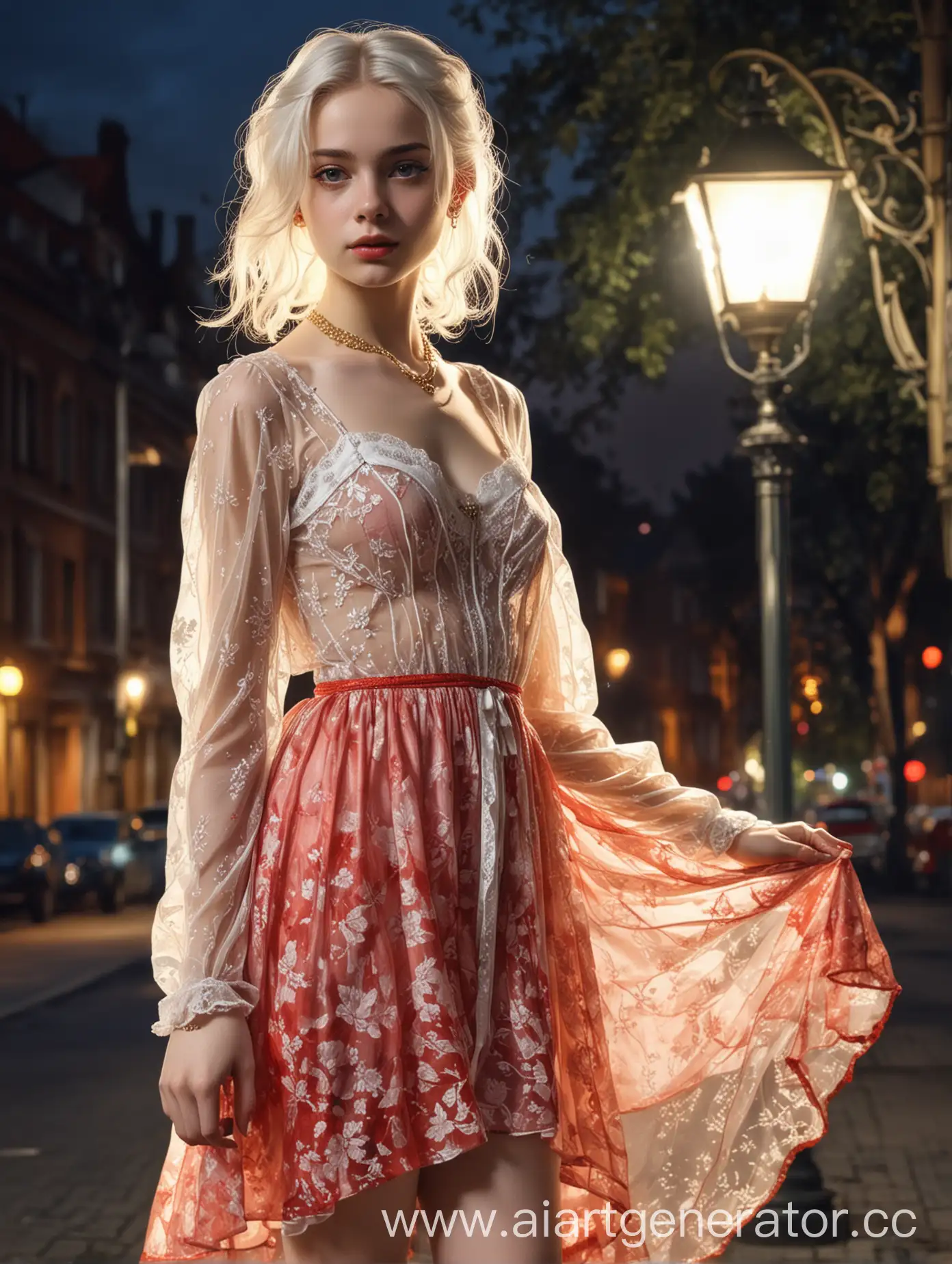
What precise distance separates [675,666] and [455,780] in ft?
372

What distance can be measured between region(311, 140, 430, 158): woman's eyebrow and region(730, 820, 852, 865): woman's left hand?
1.28 metres

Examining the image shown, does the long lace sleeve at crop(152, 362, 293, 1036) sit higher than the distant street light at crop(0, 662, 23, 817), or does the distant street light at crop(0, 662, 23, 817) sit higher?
the long lace sleeve at crop(152, 362, 293, 1036)

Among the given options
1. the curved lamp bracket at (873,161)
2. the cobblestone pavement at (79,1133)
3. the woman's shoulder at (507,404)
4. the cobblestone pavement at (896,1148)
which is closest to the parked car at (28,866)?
the cobblestone pavement at (79,1133)

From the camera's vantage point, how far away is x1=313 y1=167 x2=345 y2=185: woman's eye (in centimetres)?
309

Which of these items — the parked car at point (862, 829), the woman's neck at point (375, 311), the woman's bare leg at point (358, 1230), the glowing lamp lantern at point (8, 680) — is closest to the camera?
the woman's bare leg at point (358, 1230)

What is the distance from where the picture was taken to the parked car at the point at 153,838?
3281cm

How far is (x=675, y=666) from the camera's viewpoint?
116 meters

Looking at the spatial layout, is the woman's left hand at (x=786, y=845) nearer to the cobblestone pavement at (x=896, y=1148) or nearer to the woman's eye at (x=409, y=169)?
the woman's eye at (x=409, y=169)

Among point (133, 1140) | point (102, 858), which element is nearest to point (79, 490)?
point (102, 858)

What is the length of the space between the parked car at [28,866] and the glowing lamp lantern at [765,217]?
2097 cm

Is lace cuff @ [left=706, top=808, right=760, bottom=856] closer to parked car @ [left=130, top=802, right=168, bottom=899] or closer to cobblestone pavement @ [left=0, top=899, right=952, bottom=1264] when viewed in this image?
cobblestone pavement @ [left=0, top=899, right=952, bottom=1264]

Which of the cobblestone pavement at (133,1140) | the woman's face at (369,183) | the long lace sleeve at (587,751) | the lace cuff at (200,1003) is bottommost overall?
the cobblestone pavement at (133,1140)

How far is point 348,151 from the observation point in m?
3.06

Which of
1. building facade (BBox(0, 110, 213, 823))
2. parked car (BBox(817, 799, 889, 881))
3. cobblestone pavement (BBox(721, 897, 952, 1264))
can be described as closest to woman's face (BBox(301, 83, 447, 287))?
cobblestone pavement (BBox(721, 897, 952, 1264))
